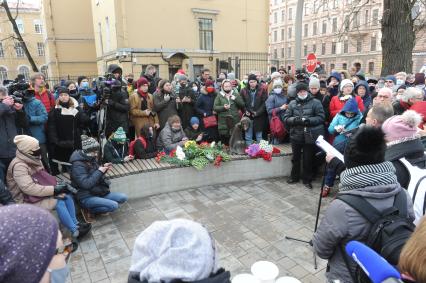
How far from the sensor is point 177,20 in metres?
21.8

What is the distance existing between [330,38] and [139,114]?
48705mm

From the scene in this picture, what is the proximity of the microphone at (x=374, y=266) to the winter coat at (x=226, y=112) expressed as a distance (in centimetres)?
517

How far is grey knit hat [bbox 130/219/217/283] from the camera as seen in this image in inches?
48.8

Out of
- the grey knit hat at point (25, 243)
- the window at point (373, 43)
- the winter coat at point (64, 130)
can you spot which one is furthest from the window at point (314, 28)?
the grey knit hat at point (25, 243)

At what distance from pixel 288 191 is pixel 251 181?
0.82 metres

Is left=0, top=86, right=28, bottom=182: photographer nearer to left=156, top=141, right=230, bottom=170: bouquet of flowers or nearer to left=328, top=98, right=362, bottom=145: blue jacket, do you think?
left=156, top=141, right=230, bottom=170: bouquet of flowers

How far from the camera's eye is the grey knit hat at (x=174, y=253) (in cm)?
124

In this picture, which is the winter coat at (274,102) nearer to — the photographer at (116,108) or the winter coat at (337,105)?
the winter coat at (337,105)

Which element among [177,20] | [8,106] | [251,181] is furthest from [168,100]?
[177,20]

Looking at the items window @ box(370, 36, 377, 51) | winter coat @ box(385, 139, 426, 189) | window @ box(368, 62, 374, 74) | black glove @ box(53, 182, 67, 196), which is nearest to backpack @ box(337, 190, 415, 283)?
winter coat @ box(385, 139, 426, 189)

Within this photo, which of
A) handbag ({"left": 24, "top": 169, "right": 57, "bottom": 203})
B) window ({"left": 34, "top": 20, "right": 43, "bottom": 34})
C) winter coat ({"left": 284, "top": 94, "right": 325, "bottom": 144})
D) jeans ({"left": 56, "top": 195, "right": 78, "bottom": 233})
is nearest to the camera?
handbag ({"left": 24, "top": 169, "right": 57, "bottom": 203})

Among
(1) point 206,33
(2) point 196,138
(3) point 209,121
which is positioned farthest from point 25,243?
(1) point 206,33

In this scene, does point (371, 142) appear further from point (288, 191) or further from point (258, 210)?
point (288, 191)

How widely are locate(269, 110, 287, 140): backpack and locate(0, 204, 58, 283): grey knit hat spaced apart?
233 inches
